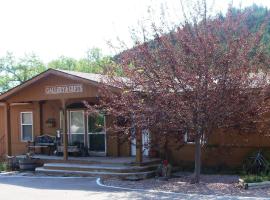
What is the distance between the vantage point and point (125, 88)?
1310cm

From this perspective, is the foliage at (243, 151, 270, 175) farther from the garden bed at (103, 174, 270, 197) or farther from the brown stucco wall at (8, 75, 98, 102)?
the brown stucco wall at (8, 75, 98, 102)

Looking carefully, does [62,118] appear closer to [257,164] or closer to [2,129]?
[2,129]

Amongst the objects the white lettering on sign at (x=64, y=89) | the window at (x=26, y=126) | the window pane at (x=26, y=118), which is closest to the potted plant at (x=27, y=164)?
the white lettering on sign at (x=64, y=89)

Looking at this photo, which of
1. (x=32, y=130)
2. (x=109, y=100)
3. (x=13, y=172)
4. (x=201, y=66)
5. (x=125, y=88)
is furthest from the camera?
(x=32, y=130)

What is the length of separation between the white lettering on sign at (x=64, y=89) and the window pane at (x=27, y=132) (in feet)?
14.8

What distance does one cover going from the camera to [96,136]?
64.2 ft

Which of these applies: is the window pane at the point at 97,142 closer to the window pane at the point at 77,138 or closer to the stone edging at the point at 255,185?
the window pane at the point at 77,138

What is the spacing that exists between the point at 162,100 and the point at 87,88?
509 centimetres

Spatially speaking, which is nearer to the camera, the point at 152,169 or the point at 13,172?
the point at 152,169

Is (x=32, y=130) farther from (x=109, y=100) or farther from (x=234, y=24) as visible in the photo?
(x=234, y=24)

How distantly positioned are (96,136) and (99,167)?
3839 mm

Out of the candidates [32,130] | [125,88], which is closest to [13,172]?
[32,130]

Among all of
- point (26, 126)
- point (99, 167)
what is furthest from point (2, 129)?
point (99, 167)

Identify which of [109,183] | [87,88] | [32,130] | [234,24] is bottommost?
[109,183]
